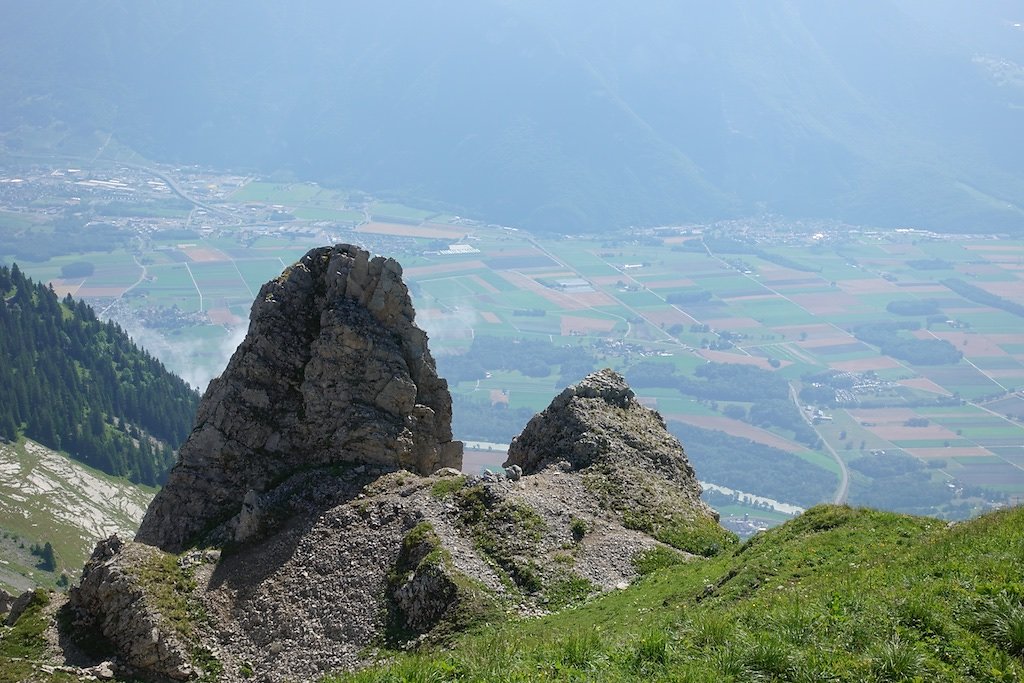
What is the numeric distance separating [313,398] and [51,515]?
456 ft

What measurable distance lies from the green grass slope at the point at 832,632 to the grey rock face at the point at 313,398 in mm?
19179

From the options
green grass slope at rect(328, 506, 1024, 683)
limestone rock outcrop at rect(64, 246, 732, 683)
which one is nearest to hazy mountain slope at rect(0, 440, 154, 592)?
limestone rock outcrop at rect(64, 246, 732, 683)

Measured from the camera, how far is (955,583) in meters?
26.2

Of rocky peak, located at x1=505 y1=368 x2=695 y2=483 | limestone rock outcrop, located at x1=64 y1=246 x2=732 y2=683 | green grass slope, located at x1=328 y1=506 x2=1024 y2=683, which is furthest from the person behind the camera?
rocky peak, located at x1=505 y1=368 x2=695 y2=483

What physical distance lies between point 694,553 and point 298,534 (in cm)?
2033

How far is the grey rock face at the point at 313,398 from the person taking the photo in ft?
177

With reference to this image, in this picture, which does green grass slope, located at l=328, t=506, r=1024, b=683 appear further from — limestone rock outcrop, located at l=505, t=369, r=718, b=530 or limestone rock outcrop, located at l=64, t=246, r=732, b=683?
limestone rock outcrop, located at l=505, t=369, r=718, b=530

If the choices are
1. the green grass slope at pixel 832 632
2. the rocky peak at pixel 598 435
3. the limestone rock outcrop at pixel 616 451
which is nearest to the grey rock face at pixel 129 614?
the green grass slope at pixel 832 632

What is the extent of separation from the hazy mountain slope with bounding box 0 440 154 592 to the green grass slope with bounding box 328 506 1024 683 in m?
128

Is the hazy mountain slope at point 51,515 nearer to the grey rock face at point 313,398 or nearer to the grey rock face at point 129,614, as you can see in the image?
the grey rock face at point 313,398

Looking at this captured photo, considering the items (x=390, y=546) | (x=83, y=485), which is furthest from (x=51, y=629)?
(x=83, y=485)

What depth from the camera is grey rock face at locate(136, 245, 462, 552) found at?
5400cm

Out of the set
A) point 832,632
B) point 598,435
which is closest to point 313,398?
point 598,435

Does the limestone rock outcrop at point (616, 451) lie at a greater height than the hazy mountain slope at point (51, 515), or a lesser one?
greater
